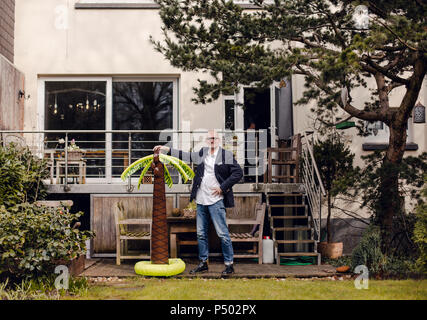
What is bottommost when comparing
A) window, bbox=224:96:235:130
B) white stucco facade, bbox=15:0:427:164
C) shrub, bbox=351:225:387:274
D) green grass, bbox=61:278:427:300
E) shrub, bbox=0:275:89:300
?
green grass, bbox=61:278:427:300

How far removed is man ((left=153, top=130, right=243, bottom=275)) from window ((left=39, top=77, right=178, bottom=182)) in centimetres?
376

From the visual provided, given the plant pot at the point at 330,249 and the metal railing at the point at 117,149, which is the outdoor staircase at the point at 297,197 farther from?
the metal railing at the point at 117,149

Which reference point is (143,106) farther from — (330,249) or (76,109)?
(330,249)

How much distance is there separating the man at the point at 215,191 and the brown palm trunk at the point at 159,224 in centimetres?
30

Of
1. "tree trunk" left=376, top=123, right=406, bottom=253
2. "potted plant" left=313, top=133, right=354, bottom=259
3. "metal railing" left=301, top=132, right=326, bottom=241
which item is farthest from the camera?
"potted plant" left=313, top=133, right=354, bottom=259

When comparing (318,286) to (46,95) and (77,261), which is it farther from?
(46,95)

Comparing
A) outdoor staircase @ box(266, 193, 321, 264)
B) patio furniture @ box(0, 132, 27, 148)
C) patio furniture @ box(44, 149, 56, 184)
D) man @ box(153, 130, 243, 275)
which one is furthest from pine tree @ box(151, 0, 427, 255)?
patio furniture @ box(0, 132, 27, 148)

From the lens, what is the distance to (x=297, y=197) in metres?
9.27

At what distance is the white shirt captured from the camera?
6426 millimetres

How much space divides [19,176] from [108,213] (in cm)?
168

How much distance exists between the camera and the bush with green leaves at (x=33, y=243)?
554 centimetres

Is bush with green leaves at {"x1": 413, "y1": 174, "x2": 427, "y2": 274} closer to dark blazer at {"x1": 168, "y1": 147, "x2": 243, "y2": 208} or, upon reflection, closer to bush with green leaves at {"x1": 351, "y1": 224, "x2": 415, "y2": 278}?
bush with green leaves at {"x1": 351, "y1": 224, "x2": 415, "y2": 278}

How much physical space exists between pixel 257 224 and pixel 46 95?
5295mm

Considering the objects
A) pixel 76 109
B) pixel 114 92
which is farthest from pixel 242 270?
pixel 76 109
